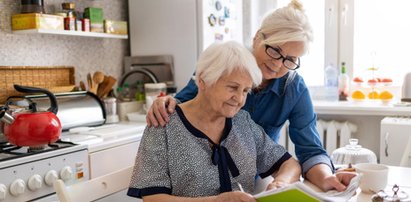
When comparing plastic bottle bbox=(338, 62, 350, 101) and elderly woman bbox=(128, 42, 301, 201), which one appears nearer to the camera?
elderly woman bbox=(128, 42, 301, 201)

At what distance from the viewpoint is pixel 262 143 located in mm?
1419

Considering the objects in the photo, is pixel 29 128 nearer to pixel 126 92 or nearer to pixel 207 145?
pixel 207 145

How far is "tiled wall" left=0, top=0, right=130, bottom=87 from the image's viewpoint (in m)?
2.29

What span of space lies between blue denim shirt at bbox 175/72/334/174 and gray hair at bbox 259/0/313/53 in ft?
0.61

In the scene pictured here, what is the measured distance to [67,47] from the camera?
8.71 ft

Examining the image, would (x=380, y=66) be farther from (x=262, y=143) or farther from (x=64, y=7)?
(x=64, y=7)

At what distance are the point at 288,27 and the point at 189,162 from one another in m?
0.57

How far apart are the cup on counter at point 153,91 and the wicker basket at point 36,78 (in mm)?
511

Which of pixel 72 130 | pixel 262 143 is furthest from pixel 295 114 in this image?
pixel 72 130

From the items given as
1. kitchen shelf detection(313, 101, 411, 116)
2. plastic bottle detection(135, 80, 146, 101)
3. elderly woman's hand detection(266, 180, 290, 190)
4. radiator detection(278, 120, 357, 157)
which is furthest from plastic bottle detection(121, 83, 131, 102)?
elderly woman's hand detection(266, 180, 290, 190)

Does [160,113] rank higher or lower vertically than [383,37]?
lower

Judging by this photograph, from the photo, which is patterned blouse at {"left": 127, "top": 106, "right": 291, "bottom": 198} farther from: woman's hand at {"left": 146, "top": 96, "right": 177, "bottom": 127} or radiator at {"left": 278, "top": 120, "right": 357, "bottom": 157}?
radiator at {"left": 278, "top": 120, "right": 357, "bottom": 157}

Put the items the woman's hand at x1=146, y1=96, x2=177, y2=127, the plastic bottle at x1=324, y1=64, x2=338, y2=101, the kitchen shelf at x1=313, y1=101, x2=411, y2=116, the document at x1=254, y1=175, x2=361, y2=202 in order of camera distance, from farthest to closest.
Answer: the plastic bottle at x1=324, y1=64, x2=338, y2=101
the kitchen shelf at x1=313, y1=101, x2=411, y2=116
the woman's hand at x1=146, y1=96, x2=177, y2=127
the document at x1=254, y1=175, x2=361, y2=202

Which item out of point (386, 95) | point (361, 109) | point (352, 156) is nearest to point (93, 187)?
point (352, 156)
